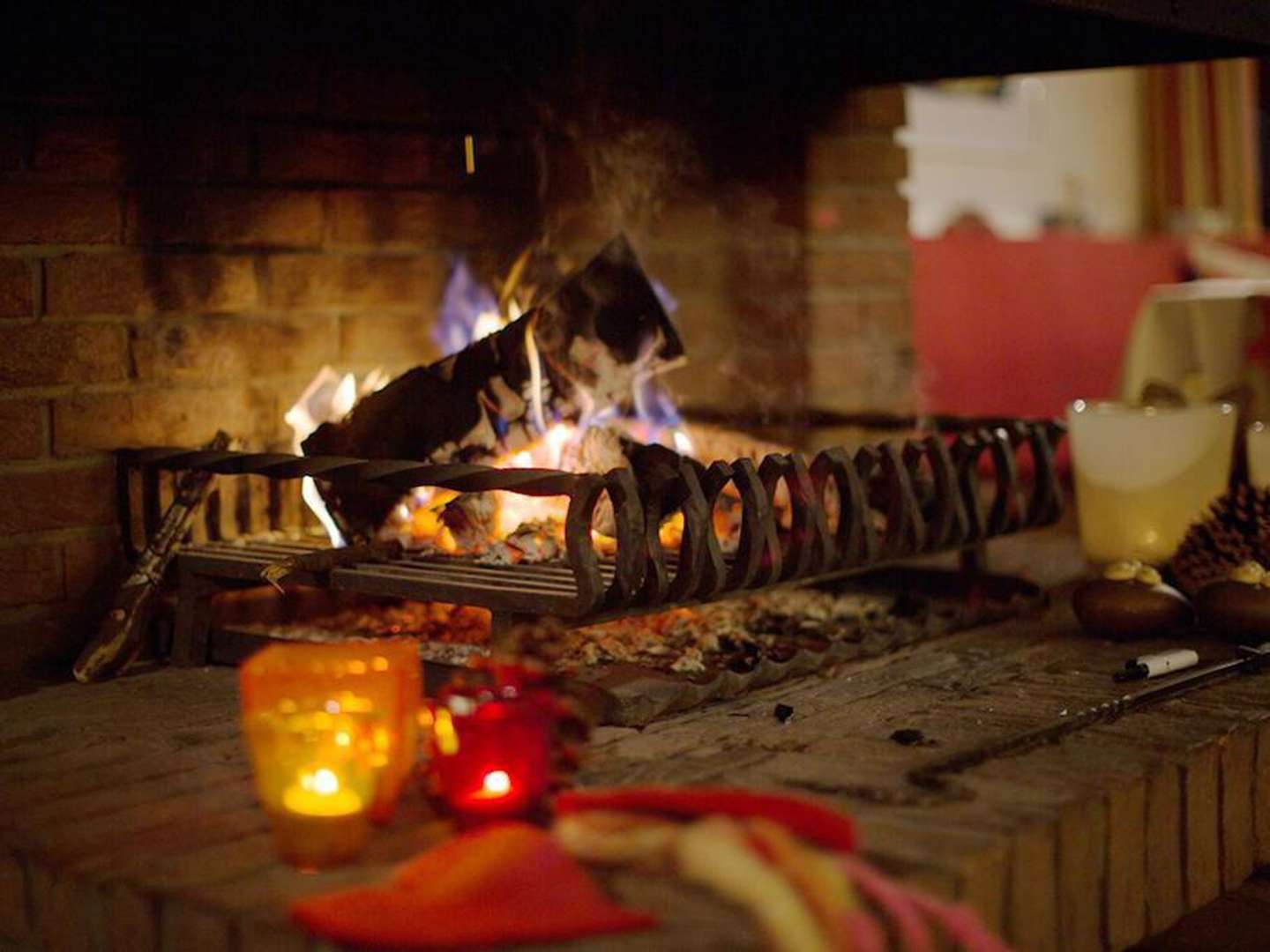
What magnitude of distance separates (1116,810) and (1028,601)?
94cm

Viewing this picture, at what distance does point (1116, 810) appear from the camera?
1618 mm

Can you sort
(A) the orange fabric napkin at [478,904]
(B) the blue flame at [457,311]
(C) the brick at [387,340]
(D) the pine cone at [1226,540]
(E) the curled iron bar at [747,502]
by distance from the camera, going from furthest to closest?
(B) the blue flame at [457,311]
(C) the brick at [387,340]
(D) the pine cone at [1226,540]
(E) the curled iron bar at [747,502]
(A) the orange fabric napkin at [478,904]

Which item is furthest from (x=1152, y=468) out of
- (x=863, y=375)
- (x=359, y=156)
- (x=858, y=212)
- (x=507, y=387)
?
(x=359, y=156)

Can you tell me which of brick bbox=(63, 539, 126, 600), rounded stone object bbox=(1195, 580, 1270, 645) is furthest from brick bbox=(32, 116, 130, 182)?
rounded stone object bbox=(1195, 580, 1270, 645)

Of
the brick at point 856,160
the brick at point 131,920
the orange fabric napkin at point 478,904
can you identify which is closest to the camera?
the orange fabric napkin at point 478,904

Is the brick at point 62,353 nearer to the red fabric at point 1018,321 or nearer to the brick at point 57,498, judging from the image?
the brick at point 57,498

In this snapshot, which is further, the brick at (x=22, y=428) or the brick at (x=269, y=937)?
the brick at (x=22, y=428)

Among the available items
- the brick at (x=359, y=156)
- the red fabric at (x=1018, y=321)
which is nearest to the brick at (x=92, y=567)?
the brick at (x=359, y=156)

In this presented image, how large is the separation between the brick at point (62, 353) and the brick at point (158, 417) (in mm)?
33

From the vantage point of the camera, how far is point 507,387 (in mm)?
2367

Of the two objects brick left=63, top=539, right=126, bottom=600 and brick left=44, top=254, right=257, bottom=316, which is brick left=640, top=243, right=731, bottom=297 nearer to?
brick left=44, top=254, right=257, bottom=316

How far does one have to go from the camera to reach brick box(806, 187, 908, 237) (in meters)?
3.11

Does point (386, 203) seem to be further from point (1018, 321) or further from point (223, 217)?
point (1018, 321)

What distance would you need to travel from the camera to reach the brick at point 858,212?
3.11 meters
